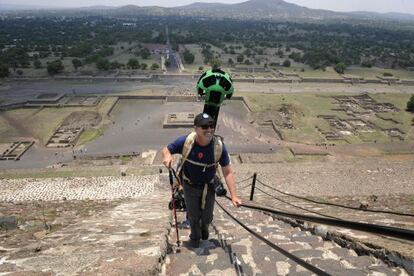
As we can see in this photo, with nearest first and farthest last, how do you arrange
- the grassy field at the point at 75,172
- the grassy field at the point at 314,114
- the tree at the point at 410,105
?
the grassy field at the point at 75,172, the grassy field at the point at 314,114, the tree at the point at 410,105

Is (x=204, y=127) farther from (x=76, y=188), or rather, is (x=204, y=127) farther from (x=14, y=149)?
(x=14, y=149)

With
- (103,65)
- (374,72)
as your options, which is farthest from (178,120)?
(374,72)

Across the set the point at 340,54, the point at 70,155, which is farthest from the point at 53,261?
the point at 340,54

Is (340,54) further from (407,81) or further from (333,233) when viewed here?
(333,233)

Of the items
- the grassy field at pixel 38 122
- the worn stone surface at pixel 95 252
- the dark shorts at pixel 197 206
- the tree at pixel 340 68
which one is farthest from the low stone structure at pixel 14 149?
the tree at pixel 340 68

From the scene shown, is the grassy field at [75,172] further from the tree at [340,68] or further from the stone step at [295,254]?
the tree at [340,68]
